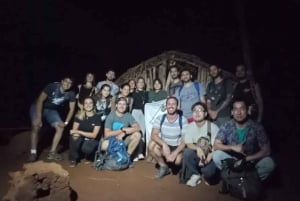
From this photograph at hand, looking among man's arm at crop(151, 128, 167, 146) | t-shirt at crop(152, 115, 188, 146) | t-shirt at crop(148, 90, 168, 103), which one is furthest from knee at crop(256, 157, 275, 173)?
t-shirt at crop(148, 90, 168, 103)

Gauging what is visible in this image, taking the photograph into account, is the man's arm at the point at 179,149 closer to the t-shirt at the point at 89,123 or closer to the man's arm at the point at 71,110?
the t-shirt at the point at 89,123

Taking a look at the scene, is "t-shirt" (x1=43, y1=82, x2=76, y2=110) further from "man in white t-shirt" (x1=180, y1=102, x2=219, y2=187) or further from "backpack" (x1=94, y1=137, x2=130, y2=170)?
"man in white t-shirt" (x1=180, y1=102, x2=219, y2=187)

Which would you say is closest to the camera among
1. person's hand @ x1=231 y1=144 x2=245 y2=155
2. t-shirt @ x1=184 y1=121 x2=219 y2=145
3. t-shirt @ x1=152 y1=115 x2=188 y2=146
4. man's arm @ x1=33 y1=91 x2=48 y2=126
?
person's hand @ x1=231 y1=144 x2=245 y2=155

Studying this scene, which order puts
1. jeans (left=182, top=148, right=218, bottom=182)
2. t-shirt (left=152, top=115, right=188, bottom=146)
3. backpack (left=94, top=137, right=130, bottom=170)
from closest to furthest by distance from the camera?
jeans (left=182, top=148, right=218, bottom=182), t-shirt (left=152, top=115, right=188, bottom=146), backpack (left=94, top=137, right=130, bottom=170)

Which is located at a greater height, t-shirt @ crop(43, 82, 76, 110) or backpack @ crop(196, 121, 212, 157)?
t-shirt @ crop(43, 82, 76, 110)

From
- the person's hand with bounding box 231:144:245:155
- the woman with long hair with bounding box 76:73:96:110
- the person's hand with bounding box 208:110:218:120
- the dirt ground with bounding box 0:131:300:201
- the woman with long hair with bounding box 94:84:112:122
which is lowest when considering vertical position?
the dirt ground with bounding box 0:131:300:201

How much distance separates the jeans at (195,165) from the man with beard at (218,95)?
990mm

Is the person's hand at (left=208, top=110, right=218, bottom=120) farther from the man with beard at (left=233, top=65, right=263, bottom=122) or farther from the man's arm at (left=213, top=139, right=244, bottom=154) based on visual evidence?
the man's arm at (left=213, top=139, right=244, bottom=154)

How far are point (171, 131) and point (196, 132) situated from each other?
0.44 metres

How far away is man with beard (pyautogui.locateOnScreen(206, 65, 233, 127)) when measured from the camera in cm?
654

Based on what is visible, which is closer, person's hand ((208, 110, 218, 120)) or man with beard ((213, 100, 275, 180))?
man with beard ((213, 100, 275, 180))

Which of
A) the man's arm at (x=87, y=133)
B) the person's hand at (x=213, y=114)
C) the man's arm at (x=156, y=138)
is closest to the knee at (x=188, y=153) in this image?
the man's arm at (x=156, y=138)

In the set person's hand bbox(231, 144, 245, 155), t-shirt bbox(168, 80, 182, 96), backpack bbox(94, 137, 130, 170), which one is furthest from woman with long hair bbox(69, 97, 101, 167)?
person's hand bbox(231, 144, 245, 155)

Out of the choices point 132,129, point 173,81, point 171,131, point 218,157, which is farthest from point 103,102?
point 218,157
